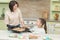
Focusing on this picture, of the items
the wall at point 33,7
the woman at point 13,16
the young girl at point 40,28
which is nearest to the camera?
the young girl at point 40,28

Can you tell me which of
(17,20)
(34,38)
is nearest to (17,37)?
(34,38)

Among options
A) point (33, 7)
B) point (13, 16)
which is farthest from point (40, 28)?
point (33, 7)

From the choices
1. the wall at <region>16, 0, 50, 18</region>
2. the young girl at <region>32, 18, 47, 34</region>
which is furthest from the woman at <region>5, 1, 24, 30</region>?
the wall at <region>16, 0, 50, 18</region>

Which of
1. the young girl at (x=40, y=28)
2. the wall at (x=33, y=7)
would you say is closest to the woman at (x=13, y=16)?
the young girl at (x=40, y=28)

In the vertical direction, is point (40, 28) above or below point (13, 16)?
below

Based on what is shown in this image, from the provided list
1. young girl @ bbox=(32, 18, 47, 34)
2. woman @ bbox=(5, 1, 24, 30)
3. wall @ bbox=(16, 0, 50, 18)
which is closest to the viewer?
young girl @ bbox=(32, 18, 47, 34)

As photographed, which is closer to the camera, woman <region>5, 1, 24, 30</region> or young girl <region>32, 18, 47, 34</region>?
young girl <region>32, 18, 47, 34</region>

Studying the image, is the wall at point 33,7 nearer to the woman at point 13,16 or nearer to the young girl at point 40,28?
the woman at point 13,16

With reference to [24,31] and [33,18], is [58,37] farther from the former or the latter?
[33,18]

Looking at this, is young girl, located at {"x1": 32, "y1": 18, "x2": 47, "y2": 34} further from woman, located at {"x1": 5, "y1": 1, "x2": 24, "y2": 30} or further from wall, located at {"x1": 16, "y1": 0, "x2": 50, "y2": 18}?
wall, located at {"x1": 16, "y1": 0, "x2": 50, "y2": 18}

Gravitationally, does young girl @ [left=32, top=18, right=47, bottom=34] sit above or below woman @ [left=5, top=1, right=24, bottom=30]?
below

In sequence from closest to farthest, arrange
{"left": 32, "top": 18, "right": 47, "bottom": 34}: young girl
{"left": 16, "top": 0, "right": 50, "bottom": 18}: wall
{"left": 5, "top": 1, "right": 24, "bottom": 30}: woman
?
{"left": 32, "top": 18, "right": 47, "bottom": 34}: young girl
{"left": 5, "top": 1, "right": 24, "bottom": 30}: woman
{"left": 16, "top": 0, "right": 50, "bottom": 18}: wall

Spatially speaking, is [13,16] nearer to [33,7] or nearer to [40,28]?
[40,28]

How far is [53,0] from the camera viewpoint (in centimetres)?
473
